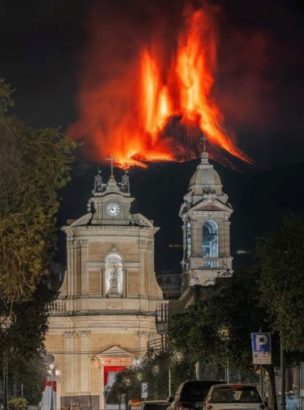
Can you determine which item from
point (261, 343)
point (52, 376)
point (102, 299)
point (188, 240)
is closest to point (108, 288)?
point (102, 299)

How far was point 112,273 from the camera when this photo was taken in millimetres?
143375

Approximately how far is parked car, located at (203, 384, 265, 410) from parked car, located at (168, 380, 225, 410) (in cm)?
579

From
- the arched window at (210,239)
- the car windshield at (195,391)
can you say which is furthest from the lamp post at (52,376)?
the car windshield at (195,391)

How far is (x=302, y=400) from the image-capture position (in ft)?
262

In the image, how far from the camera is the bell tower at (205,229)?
14388 cm

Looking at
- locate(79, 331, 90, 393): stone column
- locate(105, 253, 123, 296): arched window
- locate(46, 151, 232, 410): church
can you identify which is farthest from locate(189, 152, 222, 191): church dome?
locate(79, 331, 90, 393): stone column

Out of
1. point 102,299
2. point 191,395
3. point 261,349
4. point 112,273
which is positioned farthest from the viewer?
point 112,273

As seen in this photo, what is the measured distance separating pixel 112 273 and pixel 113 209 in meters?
6.21

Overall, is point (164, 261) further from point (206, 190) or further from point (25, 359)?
point (25, 359)

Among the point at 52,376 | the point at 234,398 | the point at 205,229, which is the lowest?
the point at 234,398

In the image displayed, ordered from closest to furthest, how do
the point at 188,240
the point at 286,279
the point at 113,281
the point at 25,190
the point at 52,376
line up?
the point at 25,190, the point at 286,279, the point at 52,376, the point at 113,281, the point at 188,240

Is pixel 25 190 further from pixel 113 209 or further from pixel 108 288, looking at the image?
pixel 108 288

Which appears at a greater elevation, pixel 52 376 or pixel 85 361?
pixel 85 361

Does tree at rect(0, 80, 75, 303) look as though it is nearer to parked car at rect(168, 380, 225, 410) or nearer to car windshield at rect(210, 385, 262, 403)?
car windshield at rect(210, 385, 262, 403)
